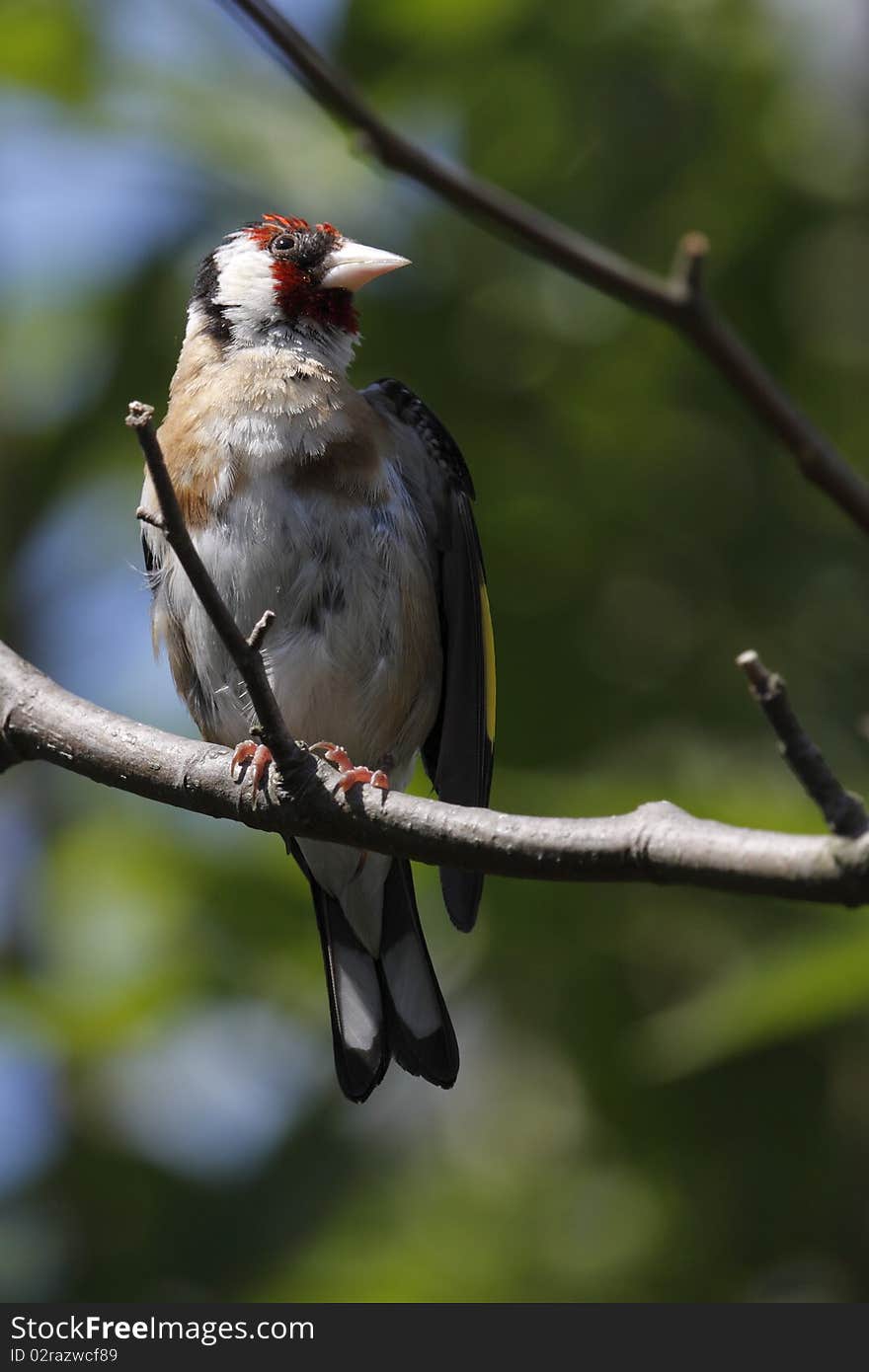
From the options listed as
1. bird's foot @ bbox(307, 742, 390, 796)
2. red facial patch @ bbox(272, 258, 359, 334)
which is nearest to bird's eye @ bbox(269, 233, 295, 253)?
red facial patch @ bbox(272, 258, 359, 334)

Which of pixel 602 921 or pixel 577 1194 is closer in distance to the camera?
pixel 602 921

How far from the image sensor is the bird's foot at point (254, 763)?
2912 millimetres

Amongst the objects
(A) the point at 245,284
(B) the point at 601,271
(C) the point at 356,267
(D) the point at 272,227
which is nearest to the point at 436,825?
(B) the point at 601,271

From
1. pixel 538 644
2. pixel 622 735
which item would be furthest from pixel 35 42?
pixel 622 735

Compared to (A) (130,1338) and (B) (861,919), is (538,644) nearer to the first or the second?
(B) (861,919)

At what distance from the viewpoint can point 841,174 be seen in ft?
16.8

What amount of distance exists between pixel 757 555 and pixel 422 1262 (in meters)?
2.36

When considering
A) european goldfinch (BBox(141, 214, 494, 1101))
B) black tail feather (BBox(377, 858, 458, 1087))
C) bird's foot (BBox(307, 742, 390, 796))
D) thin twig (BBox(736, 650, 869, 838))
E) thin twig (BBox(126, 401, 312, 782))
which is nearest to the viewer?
thin twig (BBox(736, 650, 869, 838))

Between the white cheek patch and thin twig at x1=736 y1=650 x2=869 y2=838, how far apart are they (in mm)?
2972

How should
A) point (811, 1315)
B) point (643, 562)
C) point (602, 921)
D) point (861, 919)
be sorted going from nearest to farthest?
Answer: point (861, 919), point (811, 1315), point (602, 921), point (643, 562)

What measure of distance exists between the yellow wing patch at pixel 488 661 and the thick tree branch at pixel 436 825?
1.25 m

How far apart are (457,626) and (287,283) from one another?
1.20 m

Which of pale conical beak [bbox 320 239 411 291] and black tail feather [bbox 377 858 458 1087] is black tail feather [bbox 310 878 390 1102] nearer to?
black tail feather [bbox 377 858 458 1087]

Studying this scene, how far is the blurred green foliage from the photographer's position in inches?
183
